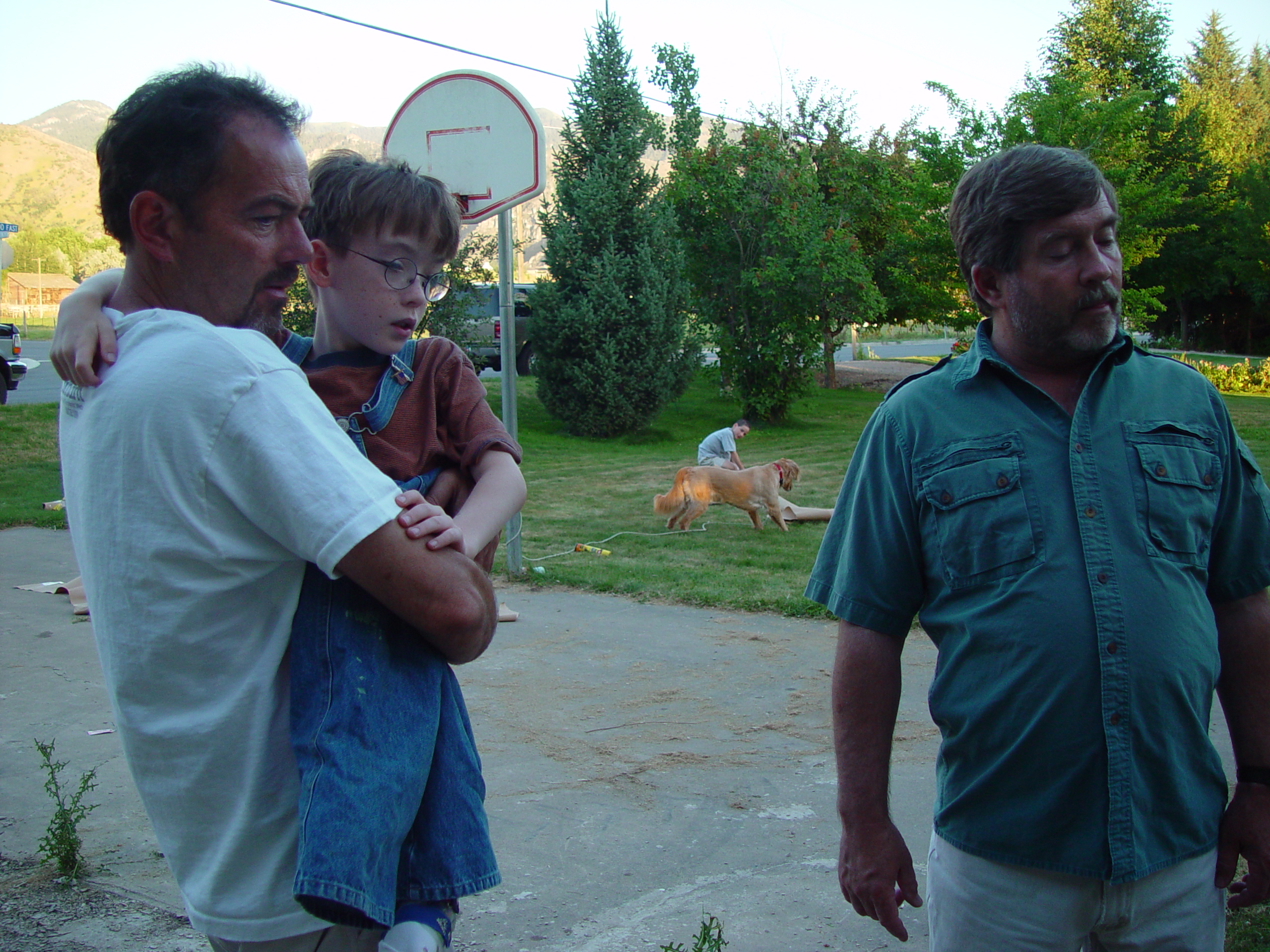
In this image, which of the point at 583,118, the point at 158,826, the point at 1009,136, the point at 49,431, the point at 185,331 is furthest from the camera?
the point at 583,118

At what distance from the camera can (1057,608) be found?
1.86 meters

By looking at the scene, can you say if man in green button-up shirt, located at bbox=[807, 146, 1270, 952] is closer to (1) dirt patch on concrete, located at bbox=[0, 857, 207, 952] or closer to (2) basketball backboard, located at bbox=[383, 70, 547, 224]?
(1) dirt patch on concrete, located at bbox=[0, 857, 207, 952]

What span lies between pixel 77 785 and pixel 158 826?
3038 millimetres

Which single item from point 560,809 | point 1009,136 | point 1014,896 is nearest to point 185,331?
point 1014,896

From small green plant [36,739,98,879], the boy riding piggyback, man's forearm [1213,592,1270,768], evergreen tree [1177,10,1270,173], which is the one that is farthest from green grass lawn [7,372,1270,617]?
evergreen tree [1177,10,1270,173]

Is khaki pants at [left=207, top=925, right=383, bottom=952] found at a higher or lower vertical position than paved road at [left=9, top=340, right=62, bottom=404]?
higher

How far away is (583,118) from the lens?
64.6ft

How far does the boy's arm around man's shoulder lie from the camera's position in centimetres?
128

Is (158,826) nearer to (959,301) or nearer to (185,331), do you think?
(185,331)

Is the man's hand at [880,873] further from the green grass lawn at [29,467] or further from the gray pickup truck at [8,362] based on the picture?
the gray pickup truck at [8,362]

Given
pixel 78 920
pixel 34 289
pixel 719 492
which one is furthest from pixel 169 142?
pixel 34 289

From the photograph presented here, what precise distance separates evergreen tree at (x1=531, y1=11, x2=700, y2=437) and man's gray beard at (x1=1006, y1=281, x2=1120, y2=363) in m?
17.4

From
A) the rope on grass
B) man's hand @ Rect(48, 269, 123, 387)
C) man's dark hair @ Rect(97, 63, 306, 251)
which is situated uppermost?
man's dark hair @ Rect(97, 63, 306, 251)

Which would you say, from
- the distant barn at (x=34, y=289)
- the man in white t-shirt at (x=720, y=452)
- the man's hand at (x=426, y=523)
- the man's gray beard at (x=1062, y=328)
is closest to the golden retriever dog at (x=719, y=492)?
the man in white t-shirt at (x=720, y=452)
